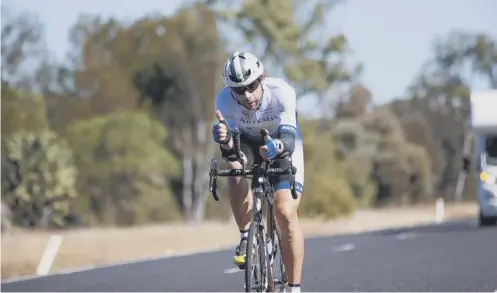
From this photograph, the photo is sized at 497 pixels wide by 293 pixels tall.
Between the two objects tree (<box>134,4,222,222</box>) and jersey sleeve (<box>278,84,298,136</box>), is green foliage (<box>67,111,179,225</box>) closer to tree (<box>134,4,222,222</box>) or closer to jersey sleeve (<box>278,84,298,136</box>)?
tree (<box>134,4,222,222</box>)

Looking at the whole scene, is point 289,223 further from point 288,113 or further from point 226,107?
point 226,107

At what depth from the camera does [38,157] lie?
165 ft

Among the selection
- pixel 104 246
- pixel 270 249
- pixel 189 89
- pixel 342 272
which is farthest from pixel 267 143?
pixel 189 89

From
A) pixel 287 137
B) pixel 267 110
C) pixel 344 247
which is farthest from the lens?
pixel 344 247

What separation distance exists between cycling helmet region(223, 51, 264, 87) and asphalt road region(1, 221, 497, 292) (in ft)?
16.5

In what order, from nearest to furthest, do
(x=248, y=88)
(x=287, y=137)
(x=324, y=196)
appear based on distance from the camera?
(x=248, y=88)
(x=287, y=137)
(x=324, y=196)

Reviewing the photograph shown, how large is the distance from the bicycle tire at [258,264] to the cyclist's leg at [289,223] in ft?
0.83

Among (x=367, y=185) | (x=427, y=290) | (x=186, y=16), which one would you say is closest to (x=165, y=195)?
(x=186, y=16)

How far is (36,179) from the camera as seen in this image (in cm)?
5047

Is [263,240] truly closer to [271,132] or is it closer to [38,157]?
[271,132]

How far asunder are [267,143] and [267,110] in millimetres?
432

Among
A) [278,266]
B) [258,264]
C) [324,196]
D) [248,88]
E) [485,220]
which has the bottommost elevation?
[324,196]

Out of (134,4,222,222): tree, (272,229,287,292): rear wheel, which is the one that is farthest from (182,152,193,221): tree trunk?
(272,229,287,292): rear wheel

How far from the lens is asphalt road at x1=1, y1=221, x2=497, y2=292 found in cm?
1344
